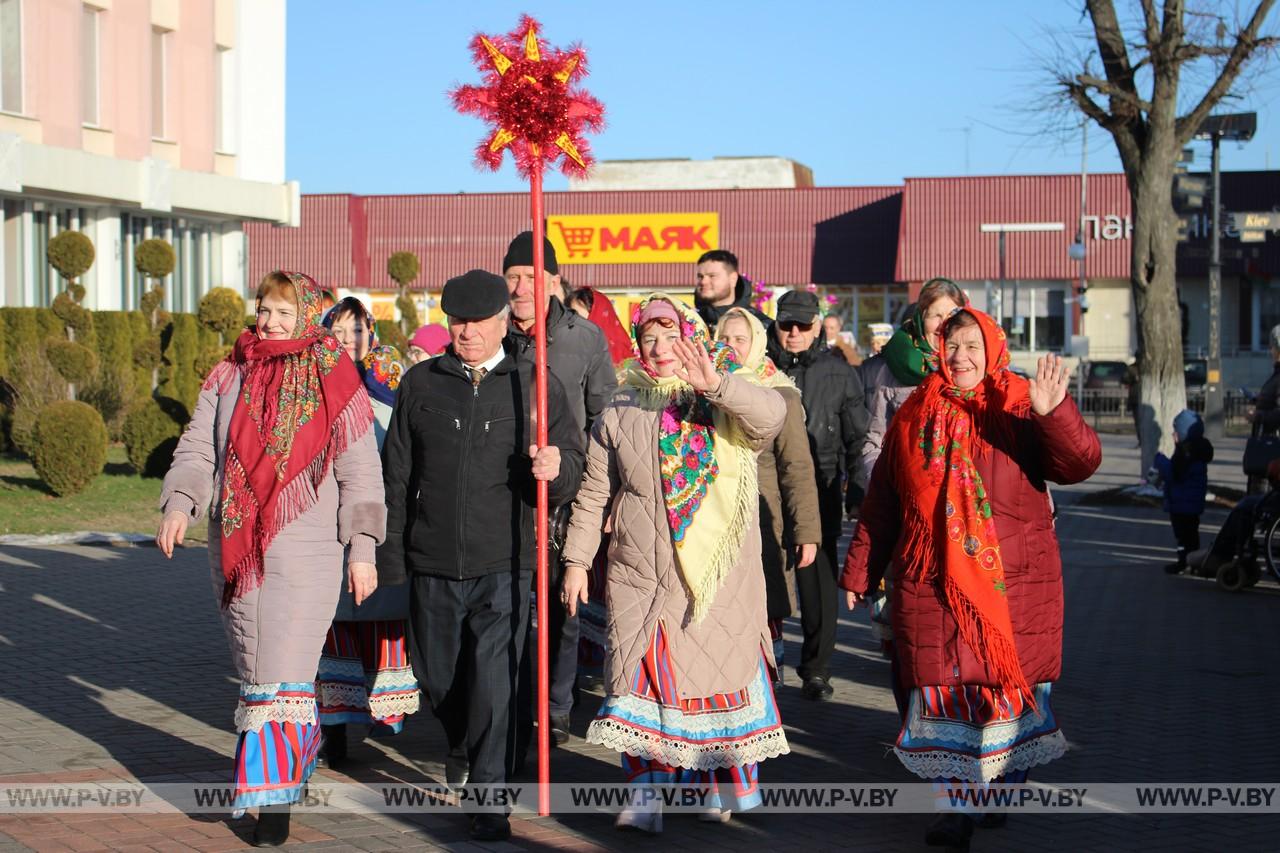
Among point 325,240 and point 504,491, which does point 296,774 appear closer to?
point 504,491

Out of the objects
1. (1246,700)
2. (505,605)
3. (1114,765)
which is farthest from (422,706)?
(1246,700)

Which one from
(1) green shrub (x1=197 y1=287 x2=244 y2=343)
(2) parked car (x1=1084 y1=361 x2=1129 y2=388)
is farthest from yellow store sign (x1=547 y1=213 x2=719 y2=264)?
(1) green shrub (x1=197 y1=287 x2=244 y2=343)

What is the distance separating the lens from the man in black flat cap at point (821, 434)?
27.4ft

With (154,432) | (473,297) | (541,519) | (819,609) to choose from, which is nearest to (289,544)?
(541,519)

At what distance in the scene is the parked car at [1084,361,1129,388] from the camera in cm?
4131

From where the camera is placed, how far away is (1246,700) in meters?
8.35

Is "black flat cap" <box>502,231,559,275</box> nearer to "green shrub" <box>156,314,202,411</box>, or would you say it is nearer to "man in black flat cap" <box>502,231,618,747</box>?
"man in black flat cap" <box>502,231,618,747</box>

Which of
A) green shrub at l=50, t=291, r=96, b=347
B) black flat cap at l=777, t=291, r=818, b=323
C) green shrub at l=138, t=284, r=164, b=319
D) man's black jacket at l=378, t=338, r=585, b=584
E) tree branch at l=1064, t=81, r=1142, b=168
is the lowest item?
man's black jacket at l=378, t=338, r=585, b=584

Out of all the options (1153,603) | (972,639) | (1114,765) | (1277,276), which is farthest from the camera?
(1277,276)

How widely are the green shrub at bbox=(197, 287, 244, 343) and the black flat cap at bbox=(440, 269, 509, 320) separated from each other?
19.3 metres

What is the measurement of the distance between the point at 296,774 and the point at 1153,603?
322 inches

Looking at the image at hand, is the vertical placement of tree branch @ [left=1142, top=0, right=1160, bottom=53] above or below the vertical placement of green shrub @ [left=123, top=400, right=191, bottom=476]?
above

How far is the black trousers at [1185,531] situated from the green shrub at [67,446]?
36.6ft

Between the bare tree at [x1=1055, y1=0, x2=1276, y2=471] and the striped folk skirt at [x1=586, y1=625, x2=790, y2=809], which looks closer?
the striped folk skirt at [x1=586, y1=625, x2=790, y2=809]
